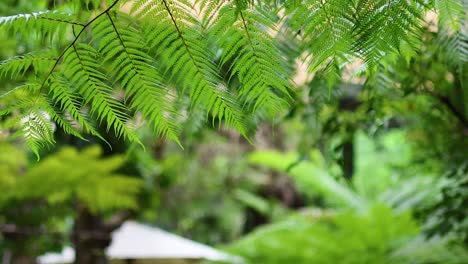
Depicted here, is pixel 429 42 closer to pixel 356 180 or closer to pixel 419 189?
pixel 419 189

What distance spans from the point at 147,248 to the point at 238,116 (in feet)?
11.7

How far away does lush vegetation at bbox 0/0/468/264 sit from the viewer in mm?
637

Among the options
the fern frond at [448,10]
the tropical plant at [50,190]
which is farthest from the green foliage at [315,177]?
the fern frond at [448,10]

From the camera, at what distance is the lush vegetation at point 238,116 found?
2.09 ft

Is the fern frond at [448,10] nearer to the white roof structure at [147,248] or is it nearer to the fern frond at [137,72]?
the fern frond at [137,72]

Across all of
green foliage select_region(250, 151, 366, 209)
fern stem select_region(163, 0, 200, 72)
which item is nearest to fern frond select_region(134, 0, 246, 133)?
fern stem select_region(163, 0, 200, 72)

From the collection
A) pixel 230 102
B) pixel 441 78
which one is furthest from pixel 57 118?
pixel 441 78

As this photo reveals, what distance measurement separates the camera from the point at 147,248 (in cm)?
405

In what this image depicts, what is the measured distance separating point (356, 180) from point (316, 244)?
2.68 meters

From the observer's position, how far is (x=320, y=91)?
4.48 feet

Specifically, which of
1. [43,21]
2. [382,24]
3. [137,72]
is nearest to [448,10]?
[382,24]

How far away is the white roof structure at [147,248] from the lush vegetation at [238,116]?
0.30 meters

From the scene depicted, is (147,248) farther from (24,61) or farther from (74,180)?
(24,61)

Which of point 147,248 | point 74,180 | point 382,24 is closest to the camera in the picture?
point 382,24
